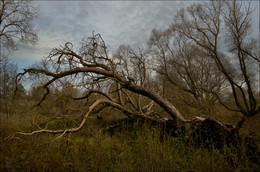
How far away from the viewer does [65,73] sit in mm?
5984

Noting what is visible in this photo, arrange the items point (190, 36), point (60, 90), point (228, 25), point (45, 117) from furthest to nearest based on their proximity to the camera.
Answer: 1. point (190, 36)
2. point (228, 25)
3. point (45, 117)
4. point (60, 90)

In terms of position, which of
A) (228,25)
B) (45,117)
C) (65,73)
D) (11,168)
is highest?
(228,25)

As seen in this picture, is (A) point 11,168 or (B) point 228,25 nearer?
(A) point 11,168

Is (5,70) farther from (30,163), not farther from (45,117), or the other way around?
(30,163)

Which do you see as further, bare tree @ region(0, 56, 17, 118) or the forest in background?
bare tree @ region(0, 56, 17, 118)

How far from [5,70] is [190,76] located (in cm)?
2086

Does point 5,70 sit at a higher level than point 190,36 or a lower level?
lower

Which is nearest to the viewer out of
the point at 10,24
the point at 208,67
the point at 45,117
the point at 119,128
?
the point at 45,117

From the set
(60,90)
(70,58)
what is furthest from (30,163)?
(70,58)

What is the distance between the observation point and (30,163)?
3.96 metres

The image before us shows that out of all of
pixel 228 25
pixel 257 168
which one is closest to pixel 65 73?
pixel 257 168

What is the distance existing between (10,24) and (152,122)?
39.8 feet

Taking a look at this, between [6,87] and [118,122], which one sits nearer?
[118,122]

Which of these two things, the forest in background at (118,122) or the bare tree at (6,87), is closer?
the forest in background at (118,122)
